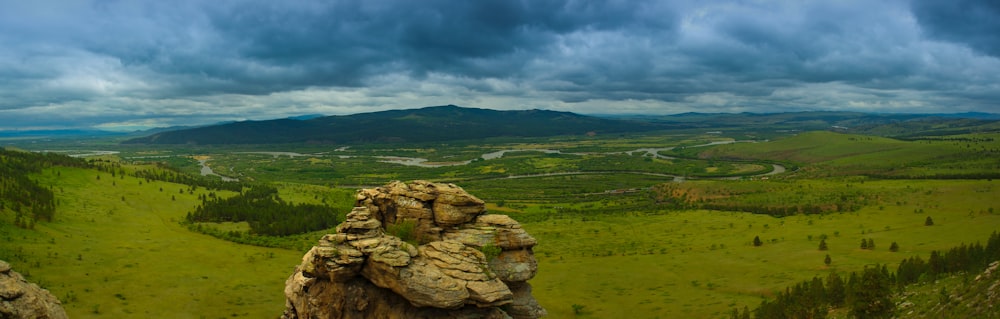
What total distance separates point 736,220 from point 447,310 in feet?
364

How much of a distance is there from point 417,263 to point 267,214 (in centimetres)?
10129

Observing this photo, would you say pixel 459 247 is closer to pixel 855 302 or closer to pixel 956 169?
pixel 855 302

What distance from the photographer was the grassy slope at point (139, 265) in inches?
2223

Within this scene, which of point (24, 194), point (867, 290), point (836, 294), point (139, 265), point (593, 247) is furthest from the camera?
point (593, 247)

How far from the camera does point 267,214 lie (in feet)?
406

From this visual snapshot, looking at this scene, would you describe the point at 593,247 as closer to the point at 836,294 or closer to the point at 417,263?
the point at 836,294

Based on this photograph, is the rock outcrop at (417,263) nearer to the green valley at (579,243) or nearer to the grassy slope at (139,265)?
the grassy slope at (139,265)

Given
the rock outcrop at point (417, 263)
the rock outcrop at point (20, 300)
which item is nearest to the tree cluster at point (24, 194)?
the rock outcrop at point (20, 300)

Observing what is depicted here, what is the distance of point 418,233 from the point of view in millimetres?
41188

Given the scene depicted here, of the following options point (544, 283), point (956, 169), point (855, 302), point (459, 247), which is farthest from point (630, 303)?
point (956, 169)

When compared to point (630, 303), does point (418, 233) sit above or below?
above

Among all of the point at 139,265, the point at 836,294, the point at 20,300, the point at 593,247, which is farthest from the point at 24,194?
the point at 836,294

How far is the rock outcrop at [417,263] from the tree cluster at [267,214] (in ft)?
252

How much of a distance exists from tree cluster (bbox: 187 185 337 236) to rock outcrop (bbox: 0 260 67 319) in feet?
280
